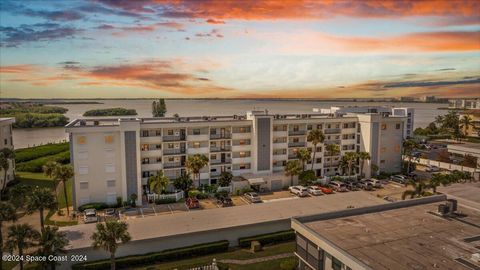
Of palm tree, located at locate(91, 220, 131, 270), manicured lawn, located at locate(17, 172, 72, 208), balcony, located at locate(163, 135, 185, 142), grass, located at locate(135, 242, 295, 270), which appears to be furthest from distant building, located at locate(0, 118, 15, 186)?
palm tree, located at locate(91, 220, 131, 270)

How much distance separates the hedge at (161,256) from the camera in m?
27.0

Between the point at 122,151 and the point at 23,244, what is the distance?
73.1 ft

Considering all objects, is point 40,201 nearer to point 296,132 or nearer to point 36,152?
point 296,132

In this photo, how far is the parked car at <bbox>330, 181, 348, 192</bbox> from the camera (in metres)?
50.4

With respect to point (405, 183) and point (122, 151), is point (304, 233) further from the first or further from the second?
point (405, 183)

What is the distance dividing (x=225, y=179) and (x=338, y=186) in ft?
55.1

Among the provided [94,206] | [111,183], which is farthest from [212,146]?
[94,206]

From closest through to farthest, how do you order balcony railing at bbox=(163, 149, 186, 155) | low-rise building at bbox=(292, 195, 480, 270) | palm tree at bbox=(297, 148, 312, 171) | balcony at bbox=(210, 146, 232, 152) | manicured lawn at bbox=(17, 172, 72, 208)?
low-rise building at bbox=(292, 195, 480, 270) < manicured lawn at bbox=(17, 172, 72, 208) < balcony railing at bbox=(163, 149, 186, 155) < balcony at bbox=(210, 146, 232, 152) < palm tree at bbox=(297, 148, 312, 171)

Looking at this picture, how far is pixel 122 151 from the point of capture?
44844 mm

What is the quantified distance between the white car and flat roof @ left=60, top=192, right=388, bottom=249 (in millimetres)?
8378

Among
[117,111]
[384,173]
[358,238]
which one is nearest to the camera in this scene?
[358,238]

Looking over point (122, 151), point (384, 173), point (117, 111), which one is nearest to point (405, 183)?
point (384, 173)

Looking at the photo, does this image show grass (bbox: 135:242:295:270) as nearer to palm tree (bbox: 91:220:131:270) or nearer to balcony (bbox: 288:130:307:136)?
palm tree (bbox: 91:220:131:270)

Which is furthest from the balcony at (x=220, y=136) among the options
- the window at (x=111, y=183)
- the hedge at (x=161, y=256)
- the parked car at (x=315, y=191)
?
the hedge at (x=161, y=256)
